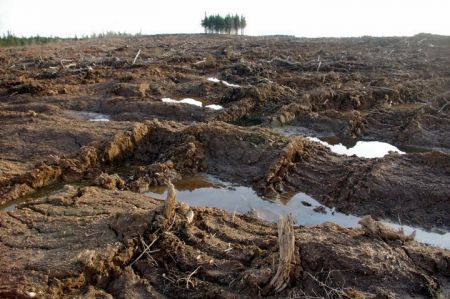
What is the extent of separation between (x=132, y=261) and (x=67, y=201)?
1.85 m

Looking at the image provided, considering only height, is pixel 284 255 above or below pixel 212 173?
above

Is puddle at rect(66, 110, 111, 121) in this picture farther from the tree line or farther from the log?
the tree line

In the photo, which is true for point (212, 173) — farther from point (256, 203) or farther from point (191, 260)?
point (191, 260)

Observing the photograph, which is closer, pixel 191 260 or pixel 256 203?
pixel 191 260

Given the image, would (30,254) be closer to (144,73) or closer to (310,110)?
(310,110)

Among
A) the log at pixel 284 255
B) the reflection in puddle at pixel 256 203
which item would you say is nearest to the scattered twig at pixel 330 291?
the log at pixel 284 255

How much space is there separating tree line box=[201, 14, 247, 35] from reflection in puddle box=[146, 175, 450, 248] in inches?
1889

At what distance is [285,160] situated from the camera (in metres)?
8.02

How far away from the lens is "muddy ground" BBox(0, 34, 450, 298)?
459 centimetres

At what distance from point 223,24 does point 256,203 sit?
161 feet

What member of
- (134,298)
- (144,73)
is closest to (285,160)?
(134,298)

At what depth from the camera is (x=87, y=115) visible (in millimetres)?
12070

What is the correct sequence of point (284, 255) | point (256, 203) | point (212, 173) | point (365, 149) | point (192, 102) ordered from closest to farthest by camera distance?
point (284, 255) → point (256, 203) → point (212, 173) → point (365, 149) → point (192, 102)

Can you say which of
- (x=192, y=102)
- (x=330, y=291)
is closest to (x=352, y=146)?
(x=192, y=102)
